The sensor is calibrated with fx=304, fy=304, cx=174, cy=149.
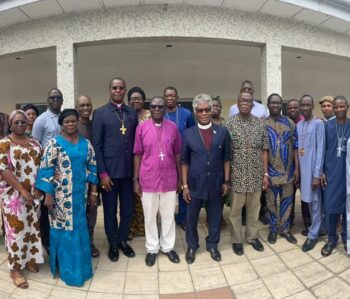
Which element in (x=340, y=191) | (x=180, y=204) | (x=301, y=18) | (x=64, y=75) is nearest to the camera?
(x=340, y=191)

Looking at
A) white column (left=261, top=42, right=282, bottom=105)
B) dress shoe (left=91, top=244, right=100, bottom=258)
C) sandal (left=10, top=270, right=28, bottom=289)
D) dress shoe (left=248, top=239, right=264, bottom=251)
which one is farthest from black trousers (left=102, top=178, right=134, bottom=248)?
white column (left=261, top=42, right=282, bottom=105)

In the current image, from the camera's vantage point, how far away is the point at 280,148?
11.7 ft

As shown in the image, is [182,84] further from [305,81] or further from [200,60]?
[305,81]

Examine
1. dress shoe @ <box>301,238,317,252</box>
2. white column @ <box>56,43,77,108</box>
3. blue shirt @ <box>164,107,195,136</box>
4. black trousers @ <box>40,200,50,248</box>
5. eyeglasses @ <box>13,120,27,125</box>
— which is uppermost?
white column @ <box>56,43,77,108</box>

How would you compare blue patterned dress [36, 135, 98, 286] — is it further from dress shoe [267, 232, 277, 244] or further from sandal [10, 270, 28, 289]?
dress shoe [267, 232, 277, 244]

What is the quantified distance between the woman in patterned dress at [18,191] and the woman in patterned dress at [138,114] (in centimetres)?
130

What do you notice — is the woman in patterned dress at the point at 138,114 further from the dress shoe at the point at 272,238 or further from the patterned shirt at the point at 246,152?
the dress shoe at the point at 272,238

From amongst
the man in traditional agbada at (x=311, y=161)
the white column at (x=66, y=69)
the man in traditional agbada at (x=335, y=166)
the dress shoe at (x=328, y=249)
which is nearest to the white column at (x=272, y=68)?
the man in traditional agbada at (x=311, y=161)

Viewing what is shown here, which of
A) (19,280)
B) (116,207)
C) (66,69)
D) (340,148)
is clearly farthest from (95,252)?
(66,69)

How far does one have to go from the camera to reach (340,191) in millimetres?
3363

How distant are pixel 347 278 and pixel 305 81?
26.4ft

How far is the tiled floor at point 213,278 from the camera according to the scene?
9.45ft

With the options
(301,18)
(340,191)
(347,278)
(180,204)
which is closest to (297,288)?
(347,278)

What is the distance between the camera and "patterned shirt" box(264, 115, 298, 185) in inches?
141
